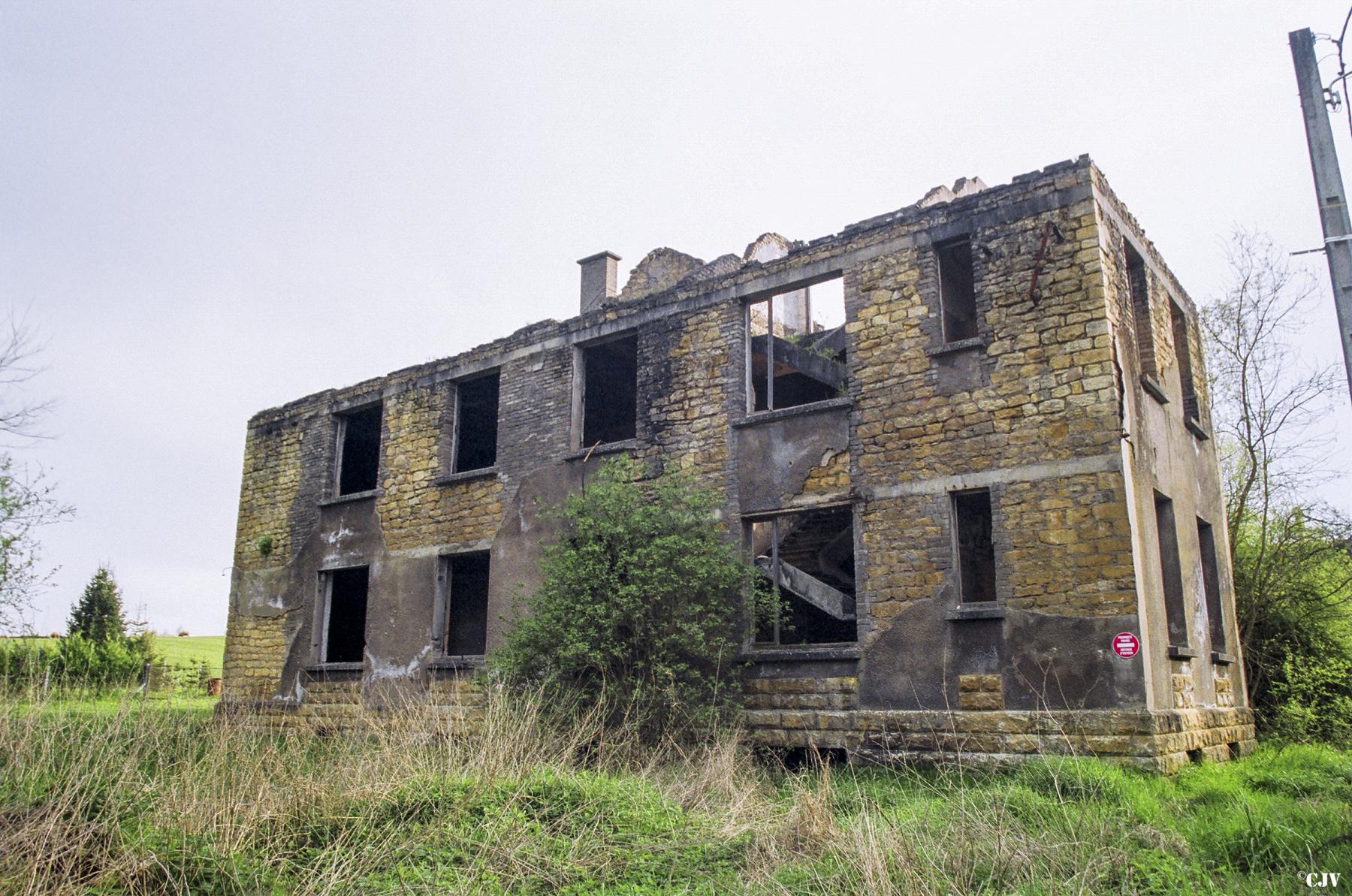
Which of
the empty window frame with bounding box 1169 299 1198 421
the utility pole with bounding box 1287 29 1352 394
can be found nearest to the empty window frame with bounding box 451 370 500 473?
the empty window frame with bounding box 1169 299 1198 421

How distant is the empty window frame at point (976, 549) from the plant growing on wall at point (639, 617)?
107 inches

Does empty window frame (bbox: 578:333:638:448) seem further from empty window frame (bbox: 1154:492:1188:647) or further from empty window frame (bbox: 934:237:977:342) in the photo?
empty window frame (bbox: 1154:492:1188:647)

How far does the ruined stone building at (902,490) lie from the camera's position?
10.1 meters

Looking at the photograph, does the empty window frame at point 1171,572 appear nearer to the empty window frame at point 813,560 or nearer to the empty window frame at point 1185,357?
the empty window frame at point 1185,357

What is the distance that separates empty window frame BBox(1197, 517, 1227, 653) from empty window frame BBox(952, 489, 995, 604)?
269cm

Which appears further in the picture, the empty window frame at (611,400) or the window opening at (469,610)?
the window opening at (469,610)

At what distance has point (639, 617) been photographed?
449 inches

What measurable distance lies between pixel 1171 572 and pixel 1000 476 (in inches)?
108

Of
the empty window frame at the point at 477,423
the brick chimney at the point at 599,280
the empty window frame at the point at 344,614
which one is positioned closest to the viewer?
the empty window frame at the point at 477,423

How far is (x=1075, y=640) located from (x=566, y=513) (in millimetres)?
5932

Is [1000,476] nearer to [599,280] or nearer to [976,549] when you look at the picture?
[976,549]

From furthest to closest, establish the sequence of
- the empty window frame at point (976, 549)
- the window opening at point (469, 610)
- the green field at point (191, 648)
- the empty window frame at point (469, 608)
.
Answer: the green field at point (191, 648)
the window opening at point (469, 610)
the empty window frame at point (469, 608)
the empty window frame at point (976, 549)

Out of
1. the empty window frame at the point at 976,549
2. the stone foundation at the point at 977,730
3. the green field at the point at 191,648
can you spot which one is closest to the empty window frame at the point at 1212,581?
the stone foundation at the point at 977,730

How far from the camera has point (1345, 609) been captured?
583 inches
